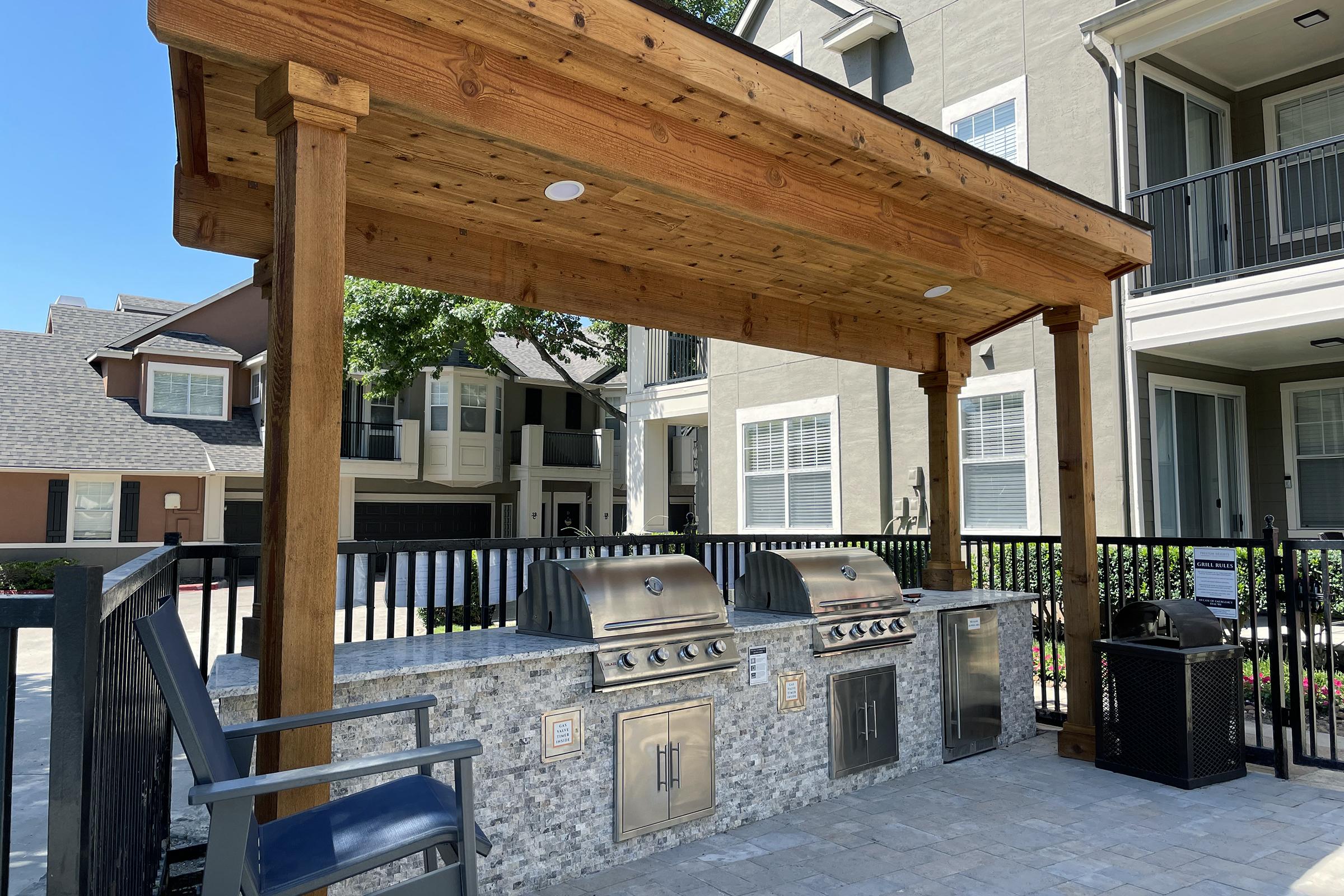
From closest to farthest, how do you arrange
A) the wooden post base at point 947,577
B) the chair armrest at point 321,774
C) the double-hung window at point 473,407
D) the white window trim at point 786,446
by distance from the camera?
1. the chair armrest at point 321,774
2. the wooden post base at point 947,577
3. the white window trim at point 786,446
4. the double-hung window at point 473,407

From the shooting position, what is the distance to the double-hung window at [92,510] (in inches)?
678

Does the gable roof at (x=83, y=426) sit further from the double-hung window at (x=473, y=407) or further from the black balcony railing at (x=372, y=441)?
the double-hung window at (x=473, y=407)

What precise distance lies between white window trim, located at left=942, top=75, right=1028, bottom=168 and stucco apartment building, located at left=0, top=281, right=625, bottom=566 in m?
12.3

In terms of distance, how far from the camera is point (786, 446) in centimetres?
1139

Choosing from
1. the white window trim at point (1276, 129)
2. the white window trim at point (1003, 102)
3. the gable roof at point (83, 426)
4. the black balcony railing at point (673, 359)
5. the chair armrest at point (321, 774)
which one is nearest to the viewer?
the chair armrest at point (321, 774)

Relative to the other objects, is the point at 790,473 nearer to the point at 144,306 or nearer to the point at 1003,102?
the point at 1003,102

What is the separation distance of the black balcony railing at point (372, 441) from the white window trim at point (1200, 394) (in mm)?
16031

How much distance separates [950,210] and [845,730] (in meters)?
2.72

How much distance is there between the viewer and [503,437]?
21.4 m

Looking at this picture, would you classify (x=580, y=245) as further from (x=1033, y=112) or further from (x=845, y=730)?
(x=1033, y=112)

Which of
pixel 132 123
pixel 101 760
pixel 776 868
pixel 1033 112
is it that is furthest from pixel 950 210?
pixel 132 123

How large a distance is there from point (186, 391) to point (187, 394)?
0.21ft

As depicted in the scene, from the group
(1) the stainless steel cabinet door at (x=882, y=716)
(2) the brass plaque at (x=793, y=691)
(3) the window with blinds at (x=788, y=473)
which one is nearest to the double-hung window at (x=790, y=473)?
(3) the window with blinds at (x=788, y=473)

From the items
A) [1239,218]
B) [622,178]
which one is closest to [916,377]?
[1239,218]
